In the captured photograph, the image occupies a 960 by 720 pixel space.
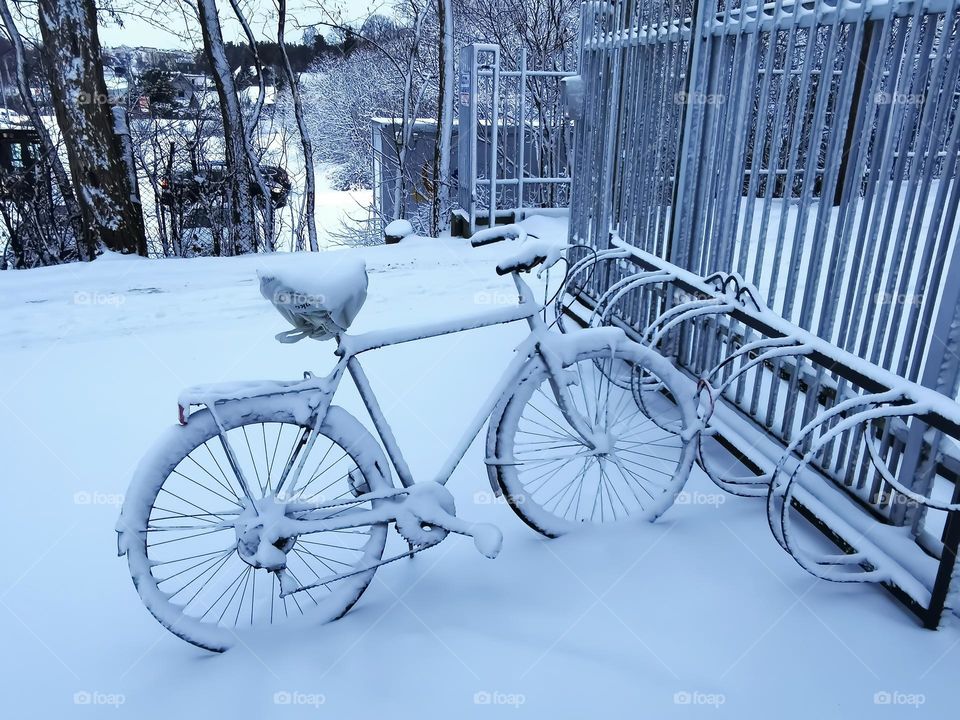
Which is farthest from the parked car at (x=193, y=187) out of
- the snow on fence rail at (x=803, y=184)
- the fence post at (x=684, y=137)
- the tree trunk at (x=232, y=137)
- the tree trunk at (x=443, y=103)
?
the fence post at (x=684, y=137)

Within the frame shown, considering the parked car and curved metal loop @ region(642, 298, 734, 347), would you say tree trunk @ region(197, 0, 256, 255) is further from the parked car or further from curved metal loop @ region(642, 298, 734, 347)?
curved metal loop @ region(642, 298, 734, 347)

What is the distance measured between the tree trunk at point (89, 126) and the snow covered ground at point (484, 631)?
499 centimetres

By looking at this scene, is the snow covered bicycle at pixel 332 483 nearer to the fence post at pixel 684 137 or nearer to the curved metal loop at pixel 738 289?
the curved metal loop at pixel 738 289

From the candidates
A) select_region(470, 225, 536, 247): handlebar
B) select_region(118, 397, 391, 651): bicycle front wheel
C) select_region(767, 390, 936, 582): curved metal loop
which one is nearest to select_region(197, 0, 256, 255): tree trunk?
select_region(118, 397, 391, 651): bicycle front wheel

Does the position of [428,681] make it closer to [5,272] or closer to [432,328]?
[432,328]

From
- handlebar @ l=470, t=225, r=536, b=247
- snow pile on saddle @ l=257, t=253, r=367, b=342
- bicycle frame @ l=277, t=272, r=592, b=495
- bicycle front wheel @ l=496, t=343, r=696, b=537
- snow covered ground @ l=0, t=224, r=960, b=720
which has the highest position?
handlebar @ l=470, t=225, r=536, b=247

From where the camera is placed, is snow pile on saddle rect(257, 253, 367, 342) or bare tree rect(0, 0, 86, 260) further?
bare tree rect(0, 0, 86, 260)

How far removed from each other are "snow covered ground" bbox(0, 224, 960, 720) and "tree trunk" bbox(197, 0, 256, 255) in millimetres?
7856

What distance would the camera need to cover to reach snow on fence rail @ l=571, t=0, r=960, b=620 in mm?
2141

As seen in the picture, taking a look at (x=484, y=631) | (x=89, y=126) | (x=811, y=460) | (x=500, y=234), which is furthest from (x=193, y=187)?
(x=811, y=460)

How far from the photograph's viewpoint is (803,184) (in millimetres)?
Answer: 2566

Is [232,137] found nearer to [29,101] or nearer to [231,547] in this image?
[29,101]

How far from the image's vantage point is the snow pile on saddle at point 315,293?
1904mm

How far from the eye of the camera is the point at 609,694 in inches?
76.9
